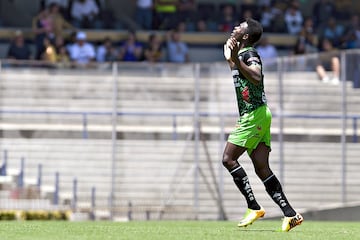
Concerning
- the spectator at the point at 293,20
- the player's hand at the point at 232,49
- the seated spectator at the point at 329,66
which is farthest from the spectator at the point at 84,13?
the player's hand at the point at 232,49

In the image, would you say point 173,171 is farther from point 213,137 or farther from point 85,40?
point 85,40

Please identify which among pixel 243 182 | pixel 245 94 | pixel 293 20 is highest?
pixel 293 20

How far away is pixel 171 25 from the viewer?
32094 mm

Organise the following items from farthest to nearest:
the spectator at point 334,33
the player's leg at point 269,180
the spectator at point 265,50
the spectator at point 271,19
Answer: the spectator at point 271,19
the spectator at point 334,33
the spectator at point 265,50
the player's leg at point 269,180

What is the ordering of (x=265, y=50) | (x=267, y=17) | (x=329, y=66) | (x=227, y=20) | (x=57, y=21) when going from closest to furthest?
(x=329, y=66), (x=265, y=50), (x=57, y=21), (x=227, y=20), (x=267, y=17)

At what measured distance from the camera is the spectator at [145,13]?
1264 inches

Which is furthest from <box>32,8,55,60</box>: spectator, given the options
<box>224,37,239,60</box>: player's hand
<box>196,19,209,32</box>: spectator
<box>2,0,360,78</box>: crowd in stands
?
<box>224,37,239,60</box>: player's hand

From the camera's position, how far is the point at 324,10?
33.5 meters

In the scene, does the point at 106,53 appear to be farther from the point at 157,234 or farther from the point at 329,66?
the point at 157,234

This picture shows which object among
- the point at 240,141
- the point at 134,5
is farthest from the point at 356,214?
the point at 134,5

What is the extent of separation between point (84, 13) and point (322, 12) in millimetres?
6348

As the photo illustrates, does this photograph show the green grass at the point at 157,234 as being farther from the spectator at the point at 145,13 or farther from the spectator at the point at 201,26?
the spectator at the point at 145,13

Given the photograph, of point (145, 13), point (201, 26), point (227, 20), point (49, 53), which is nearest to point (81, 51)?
point (49, 53)

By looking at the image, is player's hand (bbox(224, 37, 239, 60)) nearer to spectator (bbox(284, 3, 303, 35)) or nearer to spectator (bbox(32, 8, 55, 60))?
spectator (bbox(32, 8, 55, 60))
